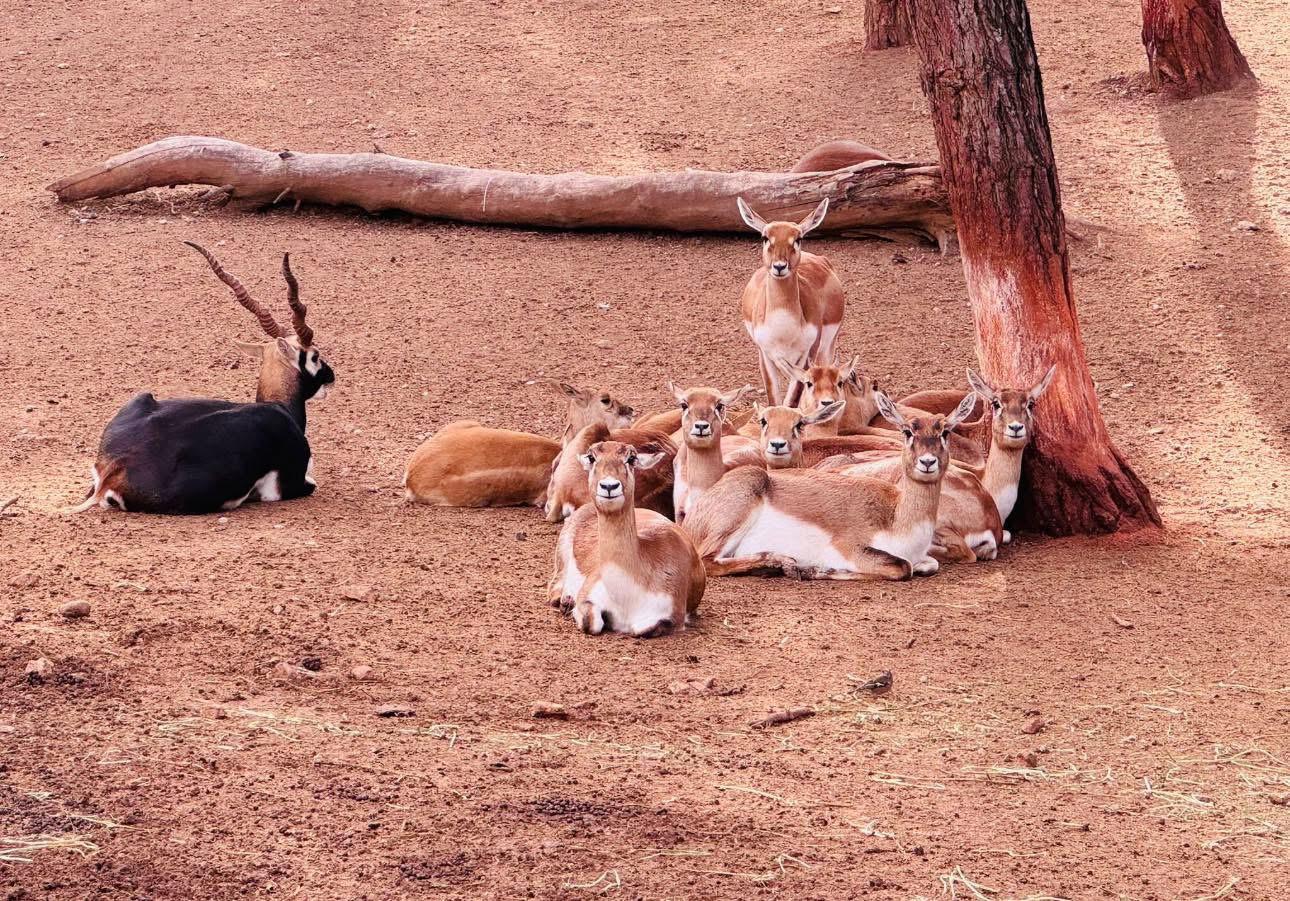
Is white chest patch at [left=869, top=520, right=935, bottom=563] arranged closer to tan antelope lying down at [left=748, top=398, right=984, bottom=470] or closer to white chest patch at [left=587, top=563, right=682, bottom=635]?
tan antelope lying down at [left=748, top=398, right=984, bottom=470]

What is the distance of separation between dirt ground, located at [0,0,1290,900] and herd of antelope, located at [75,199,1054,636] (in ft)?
0.69

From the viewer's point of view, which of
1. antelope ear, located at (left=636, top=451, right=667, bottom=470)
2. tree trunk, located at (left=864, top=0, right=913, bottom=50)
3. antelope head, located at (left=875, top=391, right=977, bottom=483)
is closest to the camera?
antelope ear, located at (left=636, top=451, right=667, bottom=470)

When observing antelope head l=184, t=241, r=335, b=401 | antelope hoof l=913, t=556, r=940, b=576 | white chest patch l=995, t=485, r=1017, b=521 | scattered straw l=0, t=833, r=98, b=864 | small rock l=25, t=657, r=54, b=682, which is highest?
antelope head l=184, t=241, r=335, b=401

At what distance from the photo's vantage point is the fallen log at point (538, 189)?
42.7ft

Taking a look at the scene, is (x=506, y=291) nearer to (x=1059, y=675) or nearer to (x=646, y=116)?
(x=646, y=116)

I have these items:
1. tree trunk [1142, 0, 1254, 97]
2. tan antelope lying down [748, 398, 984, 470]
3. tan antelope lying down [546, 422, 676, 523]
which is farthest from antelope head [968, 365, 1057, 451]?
tree trunk [1142, 0, 1254, 97]

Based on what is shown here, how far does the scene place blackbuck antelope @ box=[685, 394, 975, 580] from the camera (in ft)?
26.1

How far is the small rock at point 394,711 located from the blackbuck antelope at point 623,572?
1.23 metres

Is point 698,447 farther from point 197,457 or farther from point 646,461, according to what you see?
point 197,457

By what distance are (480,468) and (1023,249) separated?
3.07 m

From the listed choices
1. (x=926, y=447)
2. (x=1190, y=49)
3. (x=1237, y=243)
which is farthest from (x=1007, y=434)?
(x=1190, y=49)

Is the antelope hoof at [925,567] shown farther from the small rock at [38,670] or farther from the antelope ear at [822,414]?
the small rock at [38,670]

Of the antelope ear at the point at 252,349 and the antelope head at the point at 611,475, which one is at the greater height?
the antelope ear at the point at 252,349

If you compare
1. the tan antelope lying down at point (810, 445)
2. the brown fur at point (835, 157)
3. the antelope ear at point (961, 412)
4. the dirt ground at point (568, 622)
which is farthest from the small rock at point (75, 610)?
the brown fur at point (835, 157)
